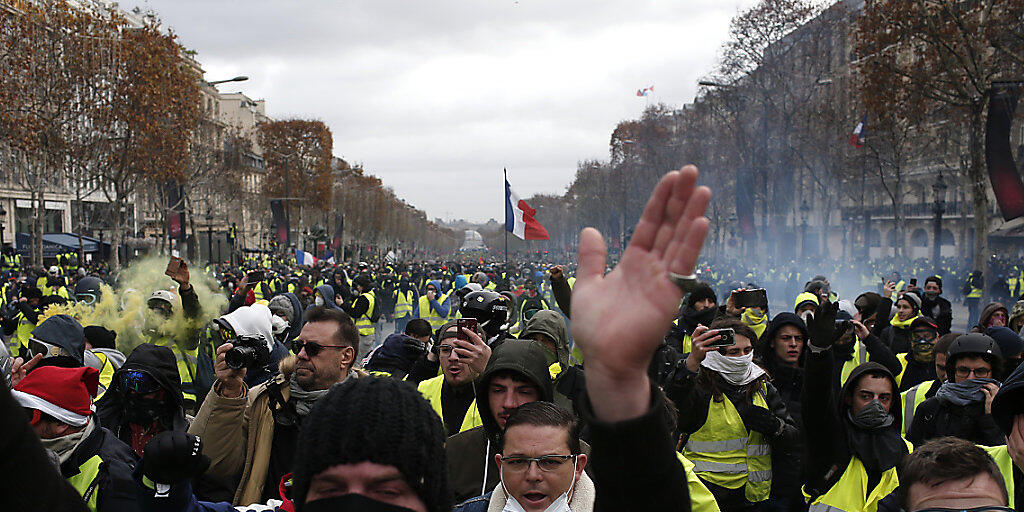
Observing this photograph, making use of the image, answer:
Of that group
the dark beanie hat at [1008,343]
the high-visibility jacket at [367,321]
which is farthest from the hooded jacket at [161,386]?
the high-visibility jacket at [367,321]

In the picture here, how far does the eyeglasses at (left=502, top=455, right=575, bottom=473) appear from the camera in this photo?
106 inches

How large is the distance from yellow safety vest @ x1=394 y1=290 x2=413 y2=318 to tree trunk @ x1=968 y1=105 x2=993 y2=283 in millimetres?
12226

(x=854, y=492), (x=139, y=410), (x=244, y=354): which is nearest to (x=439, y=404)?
(x=244, y=354)

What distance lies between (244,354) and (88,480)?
807 millimetres

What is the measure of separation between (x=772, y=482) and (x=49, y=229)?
49.6 metres

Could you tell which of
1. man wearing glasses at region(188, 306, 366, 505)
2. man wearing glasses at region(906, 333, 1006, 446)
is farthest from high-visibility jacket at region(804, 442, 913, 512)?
man wearing glasses at region(188, 306, 366, 505)

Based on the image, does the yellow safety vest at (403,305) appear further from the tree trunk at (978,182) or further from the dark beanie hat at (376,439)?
the dark beanie hat at (376,439)

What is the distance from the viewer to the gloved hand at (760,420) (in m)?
4.12

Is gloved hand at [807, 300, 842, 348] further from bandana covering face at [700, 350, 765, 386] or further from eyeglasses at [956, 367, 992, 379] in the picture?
eyeglasses at [956, 367, 992, 379]

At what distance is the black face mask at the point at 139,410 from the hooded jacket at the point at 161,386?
0.03m

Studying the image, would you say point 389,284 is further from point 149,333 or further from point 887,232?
point 887,232

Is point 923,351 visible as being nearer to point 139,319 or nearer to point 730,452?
point 730,452

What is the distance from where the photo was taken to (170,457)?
2.57 m

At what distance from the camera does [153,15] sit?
26766 mm
